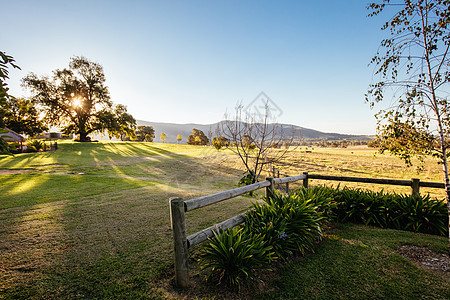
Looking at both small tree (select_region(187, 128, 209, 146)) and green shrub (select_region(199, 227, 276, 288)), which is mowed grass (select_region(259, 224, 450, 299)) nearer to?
green shrub (select_region(199, 227, 276, 288))

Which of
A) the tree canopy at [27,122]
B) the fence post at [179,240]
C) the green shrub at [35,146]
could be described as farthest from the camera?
the tree canopy at [27,122]

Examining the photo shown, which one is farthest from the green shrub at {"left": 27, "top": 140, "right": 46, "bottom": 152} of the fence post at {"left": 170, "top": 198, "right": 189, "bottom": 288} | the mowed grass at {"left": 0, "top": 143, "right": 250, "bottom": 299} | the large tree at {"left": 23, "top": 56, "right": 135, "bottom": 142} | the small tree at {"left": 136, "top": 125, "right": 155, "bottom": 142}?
the small tree at {"left": 136, "top": 125, "right": 155, "bottom": 142}

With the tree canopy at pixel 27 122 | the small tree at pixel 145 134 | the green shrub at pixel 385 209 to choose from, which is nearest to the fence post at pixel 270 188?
the green shrub at pixel 385 209

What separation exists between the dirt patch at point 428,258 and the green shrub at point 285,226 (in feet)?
4.89

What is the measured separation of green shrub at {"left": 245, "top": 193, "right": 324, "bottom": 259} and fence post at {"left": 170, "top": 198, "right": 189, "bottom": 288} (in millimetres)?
1161

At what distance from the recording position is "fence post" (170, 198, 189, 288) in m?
2.63

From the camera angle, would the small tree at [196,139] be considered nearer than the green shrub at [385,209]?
No

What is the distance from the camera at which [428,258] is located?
3.50 meters

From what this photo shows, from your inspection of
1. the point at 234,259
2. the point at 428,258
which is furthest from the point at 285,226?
the point at 428,258

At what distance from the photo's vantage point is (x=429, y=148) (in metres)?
3.94

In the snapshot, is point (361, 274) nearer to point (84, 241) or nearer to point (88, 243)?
point (88, 243)

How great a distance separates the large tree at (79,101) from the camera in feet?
100

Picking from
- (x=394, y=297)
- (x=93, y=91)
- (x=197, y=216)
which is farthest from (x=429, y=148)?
(x=93, y=91)

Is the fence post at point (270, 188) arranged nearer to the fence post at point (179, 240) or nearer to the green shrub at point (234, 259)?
the green shrub at point (234, 259)
